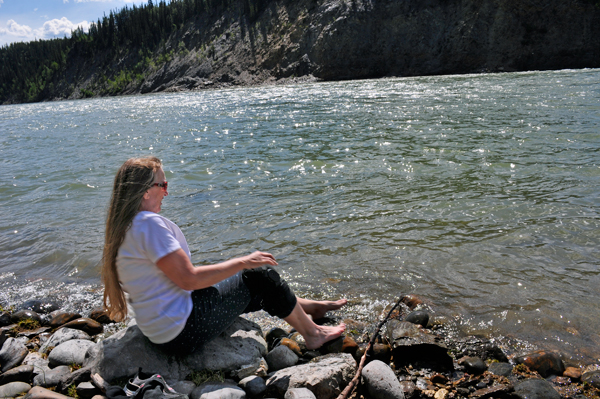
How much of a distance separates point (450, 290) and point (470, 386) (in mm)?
1703

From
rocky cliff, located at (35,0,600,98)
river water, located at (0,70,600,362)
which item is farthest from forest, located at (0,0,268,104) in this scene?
river water, located at (0,70,600,362)

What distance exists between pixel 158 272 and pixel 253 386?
1166 millimetres

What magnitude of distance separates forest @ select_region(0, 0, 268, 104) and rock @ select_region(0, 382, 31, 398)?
7617 cm

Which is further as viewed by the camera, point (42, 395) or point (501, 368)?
point (501, 368)

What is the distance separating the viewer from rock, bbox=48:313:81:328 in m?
5.08

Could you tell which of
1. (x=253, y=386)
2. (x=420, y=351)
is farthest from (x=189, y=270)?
(x=420, y=351)

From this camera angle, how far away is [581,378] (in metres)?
3.63

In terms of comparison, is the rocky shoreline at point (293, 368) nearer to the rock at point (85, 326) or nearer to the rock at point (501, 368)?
the rock at point (501, 368)

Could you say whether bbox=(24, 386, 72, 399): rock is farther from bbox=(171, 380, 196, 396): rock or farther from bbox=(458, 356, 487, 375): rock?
bbox=(458, 356, 487, 375): rock

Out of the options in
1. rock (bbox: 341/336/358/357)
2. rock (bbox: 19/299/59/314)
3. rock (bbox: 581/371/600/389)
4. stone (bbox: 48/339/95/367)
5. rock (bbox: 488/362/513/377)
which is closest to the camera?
rock (bbox: 581/371/600/389)

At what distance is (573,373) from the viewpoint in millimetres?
3711

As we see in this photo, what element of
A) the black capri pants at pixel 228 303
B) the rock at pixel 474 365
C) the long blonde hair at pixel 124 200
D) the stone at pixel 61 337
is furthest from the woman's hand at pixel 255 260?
the stone at pixel 61 337

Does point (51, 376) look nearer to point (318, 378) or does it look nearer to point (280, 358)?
point (280, 358)

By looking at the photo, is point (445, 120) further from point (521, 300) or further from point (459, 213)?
point (521, 300)
